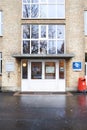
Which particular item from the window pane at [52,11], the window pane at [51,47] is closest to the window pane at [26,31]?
the window pane at [51,47]

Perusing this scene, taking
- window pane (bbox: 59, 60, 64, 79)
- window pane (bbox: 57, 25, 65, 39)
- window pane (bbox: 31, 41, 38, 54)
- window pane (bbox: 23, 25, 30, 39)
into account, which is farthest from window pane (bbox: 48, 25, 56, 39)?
window pane (bbox: 59, 60, 64, 79)

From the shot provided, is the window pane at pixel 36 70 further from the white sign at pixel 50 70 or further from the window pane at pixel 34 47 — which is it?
the window pane at pixel 34 47

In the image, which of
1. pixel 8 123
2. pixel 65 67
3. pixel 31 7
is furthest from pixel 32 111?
pixel 31 7

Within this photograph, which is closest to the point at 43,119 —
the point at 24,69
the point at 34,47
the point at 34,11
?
the point at 34,47

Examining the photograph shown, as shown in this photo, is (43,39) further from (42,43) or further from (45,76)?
(45,76)

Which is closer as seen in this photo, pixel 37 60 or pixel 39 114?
pixel 39 114

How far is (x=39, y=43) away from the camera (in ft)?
75.6

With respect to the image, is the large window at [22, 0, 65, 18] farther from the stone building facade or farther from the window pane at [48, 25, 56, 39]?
the window pane at [48, 25, 56, 39]

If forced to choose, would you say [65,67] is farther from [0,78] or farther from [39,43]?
[0,78]

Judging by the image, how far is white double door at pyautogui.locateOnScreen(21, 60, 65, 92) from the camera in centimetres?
2319

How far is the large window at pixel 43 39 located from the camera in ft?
75.6

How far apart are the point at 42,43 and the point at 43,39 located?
0.33 meters

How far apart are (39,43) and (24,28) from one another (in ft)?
5.65

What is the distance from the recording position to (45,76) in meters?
23.3
